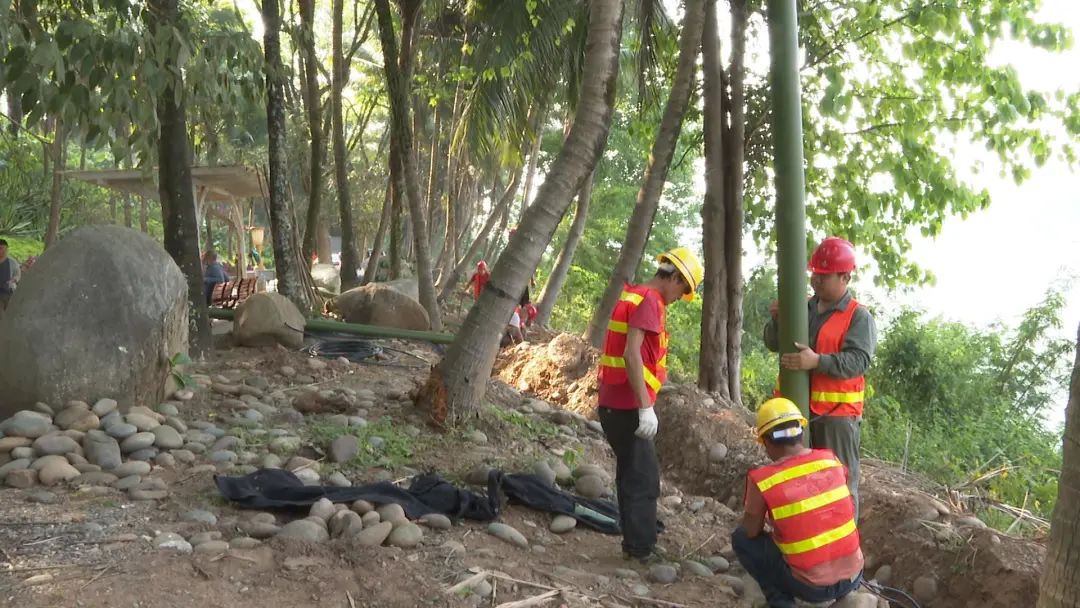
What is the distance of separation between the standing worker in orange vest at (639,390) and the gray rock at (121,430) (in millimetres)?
2977

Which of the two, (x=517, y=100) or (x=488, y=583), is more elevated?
(x=517, y=100)

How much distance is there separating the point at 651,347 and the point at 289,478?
2.11 meters

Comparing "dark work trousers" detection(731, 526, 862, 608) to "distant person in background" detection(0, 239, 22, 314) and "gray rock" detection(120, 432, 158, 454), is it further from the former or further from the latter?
"distant person in background" detection(0, 239, 22, 314)

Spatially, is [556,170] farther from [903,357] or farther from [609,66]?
[903,357]

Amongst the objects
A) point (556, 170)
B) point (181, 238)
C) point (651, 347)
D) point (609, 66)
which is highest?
point (609, 66)

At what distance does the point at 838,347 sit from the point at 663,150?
17.5ft

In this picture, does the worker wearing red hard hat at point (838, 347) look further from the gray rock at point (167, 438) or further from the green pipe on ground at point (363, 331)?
the green pipe on ground at point (363, 331)

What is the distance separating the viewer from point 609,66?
6.45m

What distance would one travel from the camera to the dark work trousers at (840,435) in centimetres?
475

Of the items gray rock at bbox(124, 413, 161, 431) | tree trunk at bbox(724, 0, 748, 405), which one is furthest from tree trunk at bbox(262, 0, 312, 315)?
gray rock at bbox(124, 413, 161, 431)

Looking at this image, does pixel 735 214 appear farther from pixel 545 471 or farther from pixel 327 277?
pixel 327 277

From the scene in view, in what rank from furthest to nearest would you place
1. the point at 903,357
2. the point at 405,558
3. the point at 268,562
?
the point at 903,357
the point at 405,558
the point at 268,562

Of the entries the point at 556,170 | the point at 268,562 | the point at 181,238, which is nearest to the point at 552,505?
the point at 268,562

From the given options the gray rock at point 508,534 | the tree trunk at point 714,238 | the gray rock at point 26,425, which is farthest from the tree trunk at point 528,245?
the tree trunk at point 714,238
